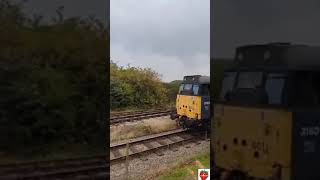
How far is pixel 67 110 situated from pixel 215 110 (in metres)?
4.25

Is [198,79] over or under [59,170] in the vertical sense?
over

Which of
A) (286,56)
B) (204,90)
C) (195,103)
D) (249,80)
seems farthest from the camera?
(195,103)

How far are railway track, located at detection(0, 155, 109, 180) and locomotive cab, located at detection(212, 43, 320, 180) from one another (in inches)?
104

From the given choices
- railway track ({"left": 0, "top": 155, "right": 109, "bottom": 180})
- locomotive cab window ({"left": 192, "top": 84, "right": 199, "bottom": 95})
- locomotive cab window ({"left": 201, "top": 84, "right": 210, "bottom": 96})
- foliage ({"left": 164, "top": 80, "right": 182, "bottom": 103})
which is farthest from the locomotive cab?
foliage ({"left": 164, "top": 80, "right": 182, "bottom": 103})

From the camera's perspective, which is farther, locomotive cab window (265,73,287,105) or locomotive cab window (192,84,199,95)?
locomotive cab window (192,84,199,95)

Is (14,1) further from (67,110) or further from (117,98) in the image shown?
(117,98)

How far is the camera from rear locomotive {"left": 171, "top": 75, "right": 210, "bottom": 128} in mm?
11883

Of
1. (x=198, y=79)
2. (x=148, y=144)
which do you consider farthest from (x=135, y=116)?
(x=148, y=144)

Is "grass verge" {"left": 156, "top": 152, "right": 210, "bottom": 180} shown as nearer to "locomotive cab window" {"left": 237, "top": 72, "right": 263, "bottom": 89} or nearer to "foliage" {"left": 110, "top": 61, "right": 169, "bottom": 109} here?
"locomotive cab window" {"left": 237, "top": 72, "right": 263, "bottom": 89}

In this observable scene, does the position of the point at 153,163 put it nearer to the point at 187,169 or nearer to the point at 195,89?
the point at 187,169

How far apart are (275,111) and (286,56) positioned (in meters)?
0.75

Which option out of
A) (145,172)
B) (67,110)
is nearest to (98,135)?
(67,110)

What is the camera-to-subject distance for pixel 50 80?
29.6 ft

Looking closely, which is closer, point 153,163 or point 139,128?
point 153,163
